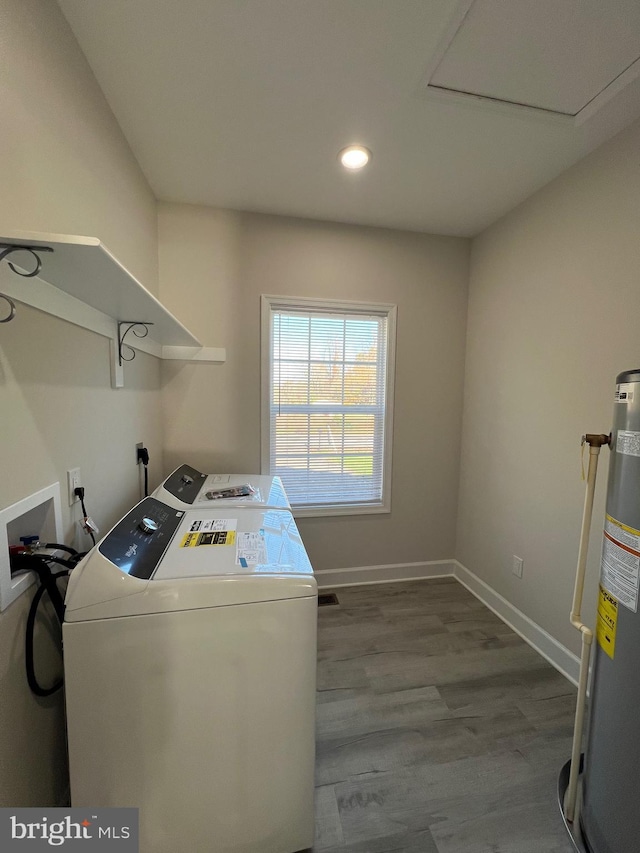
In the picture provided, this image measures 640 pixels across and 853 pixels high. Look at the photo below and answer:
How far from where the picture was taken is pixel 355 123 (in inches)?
58.9

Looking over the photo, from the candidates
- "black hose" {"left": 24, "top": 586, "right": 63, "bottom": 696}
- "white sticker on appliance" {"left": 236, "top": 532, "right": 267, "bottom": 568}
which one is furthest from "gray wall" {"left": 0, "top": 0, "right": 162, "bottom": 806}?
"white sticker on appliance" {"left": 236, "top": 532, "right": 267, "bottom": 568}

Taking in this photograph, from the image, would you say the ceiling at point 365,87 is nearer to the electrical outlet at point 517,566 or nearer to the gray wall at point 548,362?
the gray wall at point 548,362

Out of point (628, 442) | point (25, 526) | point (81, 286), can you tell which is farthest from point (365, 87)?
point (25, 526)

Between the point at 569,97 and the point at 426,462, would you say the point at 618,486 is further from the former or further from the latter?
the point at 426,462

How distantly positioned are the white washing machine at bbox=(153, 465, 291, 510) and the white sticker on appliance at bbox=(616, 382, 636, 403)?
1283 mm

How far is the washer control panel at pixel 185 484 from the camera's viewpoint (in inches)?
65.5

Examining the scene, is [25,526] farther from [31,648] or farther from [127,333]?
[127,333]

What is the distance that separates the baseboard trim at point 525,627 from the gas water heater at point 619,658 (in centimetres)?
83

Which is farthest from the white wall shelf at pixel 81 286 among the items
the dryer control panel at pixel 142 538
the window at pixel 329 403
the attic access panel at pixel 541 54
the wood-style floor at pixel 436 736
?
the wood-style floor at pixel 436 736

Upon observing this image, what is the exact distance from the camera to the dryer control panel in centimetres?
95

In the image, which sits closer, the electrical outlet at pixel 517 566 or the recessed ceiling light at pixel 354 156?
the recessed ceiling light at pixel 354 156

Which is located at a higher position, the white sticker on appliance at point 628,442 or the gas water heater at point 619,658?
the white sticker on appliance at point 628,442

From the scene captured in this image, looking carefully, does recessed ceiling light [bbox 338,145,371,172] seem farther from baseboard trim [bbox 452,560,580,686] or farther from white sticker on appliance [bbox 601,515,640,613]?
baseboard trim [bbox 452,560,580,686]

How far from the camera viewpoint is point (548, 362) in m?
1.90
